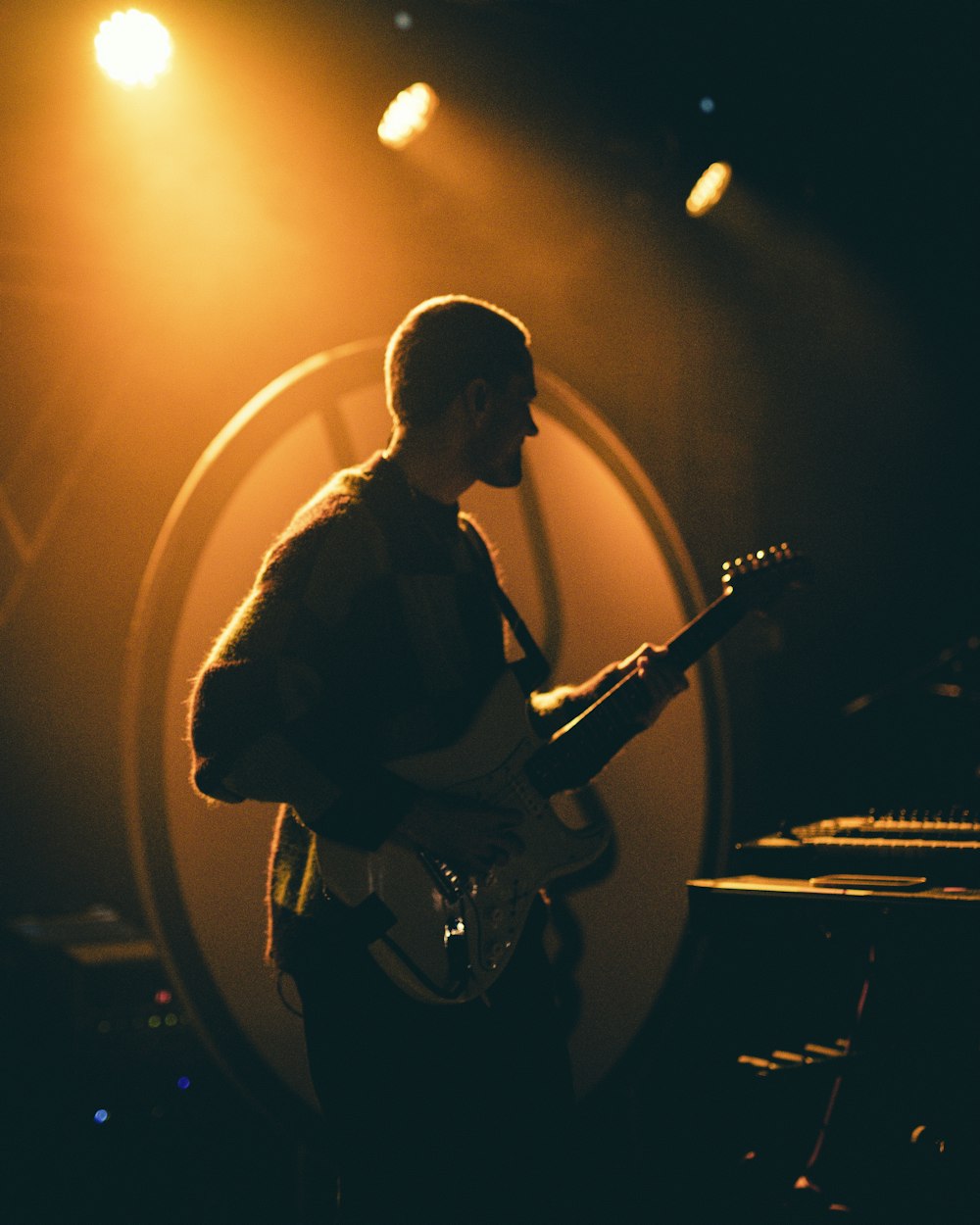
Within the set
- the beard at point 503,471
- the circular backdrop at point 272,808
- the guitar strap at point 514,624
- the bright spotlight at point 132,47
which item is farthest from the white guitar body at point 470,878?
the bright spotlight at point 132,47

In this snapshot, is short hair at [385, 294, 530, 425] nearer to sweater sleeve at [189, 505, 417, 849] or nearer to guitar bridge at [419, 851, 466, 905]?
sweater sleeve at [189, 505, 417, 849]

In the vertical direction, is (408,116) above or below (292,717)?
above

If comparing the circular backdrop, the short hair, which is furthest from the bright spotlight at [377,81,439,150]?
the short hair

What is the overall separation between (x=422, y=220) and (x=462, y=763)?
2.32m

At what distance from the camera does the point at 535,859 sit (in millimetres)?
1950

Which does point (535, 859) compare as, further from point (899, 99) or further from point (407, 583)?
point (899, 99)

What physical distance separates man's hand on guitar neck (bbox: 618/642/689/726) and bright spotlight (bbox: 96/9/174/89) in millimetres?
2106

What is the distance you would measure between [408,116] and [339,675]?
220 cm

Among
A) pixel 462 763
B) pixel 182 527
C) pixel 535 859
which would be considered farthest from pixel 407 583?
pixel 182 527

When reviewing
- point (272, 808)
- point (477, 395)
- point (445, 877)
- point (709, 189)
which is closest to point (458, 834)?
point (445, 877)

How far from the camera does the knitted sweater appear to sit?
1.76 m

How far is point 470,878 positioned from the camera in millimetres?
1881

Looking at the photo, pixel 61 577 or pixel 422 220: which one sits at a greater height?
pixel 422 220

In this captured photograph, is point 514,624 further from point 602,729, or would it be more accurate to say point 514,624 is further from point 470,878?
point 470,878
